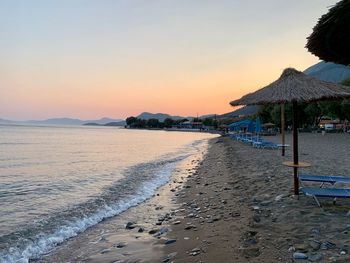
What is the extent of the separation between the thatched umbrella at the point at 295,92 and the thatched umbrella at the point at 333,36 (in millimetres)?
2567

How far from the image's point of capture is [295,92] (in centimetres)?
815

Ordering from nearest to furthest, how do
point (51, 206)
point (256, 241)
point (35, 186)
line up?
point (256, 241) < point (51, 206) < point (35, 186)

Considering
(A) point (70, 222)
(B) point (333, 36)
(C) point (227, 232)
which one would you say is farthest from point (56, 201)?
(B) point (333, 36)

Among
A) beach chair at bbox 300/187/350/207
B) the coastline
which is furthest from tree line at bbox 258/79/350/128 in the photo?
A: beach chair at bbox 300/187/350/207

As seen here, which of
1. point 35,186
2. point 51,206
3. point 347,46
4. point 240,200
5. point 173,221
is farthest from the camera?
point 35,186

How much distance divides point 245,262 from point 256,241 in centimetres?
86

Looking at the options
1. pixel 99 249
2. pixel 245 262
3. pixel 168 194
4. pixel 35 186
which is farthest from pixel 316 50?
pixel 35 186

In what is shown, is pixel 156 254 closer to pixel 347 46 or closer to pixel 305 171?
pixel 347 46

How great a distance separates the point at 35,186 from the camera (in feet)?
48.5

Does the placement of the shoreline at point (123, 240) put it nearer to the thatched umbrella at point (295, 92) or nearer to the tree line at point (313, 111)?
the thatched umbrella at point (295, 92)

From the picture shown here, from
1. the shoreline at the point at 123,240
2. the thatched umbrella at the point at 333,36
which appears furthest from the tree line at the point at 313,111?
the thatched umbrella at the point at 333,36

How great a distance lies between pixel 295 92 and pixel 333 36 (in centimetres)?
361

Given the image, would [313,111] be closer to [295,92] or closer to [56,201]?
[56,201]

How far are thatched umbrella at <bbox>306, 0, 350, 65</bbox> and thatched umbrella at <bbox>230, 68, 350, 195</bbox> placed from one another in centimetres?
257
